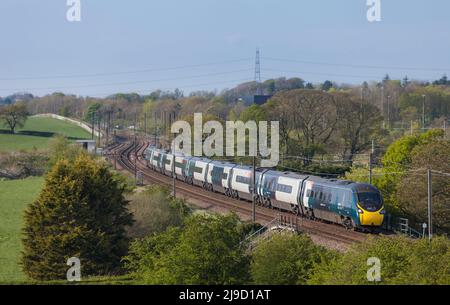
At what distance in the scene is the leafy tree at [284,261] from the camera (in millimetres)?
28609

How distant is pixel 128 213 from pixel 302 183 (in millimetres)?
12427

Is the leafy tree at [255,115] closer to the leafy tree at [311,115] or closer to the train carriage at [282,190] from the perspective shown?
the leafy tree at [311,115]

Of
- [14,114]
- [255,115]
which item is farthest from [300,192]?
[14,114]

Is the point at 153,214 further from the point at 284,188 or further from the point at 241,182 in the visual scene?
the point at 241,182

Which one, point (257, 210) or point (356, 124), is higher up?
point (356, 124)

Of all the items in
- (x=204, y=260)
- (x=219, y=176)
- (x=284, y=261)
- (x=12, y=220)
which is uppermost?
(x=204, y=260)

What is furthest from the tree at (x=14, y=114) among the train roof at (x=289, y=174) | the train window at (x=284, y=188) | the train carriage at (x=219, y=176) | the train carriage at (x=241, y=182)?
the train window at (x=284, y=188)

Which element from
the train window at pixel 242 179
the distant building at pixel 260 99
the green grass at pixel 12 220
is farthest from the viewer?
the distant building at pixel 260 99

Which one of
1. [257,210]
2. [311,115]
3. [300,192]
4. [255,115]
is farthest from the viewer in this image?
[255,115]

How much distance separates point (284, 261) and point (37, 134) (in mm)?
132853

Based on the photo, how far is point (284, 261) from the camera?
29344 mm

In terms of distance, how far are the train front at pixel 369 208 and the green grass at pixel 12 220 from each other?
20026 mm

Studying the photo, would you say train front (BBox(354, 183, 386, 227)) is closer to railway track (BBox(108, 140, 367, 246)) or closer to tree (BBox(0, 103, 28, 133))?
railway track (BBox(108, 140, 367, 246))

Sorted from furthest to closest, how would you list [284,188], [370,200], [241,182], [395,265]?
[241,182] < [284,188] < [370,200] < [395,265]
